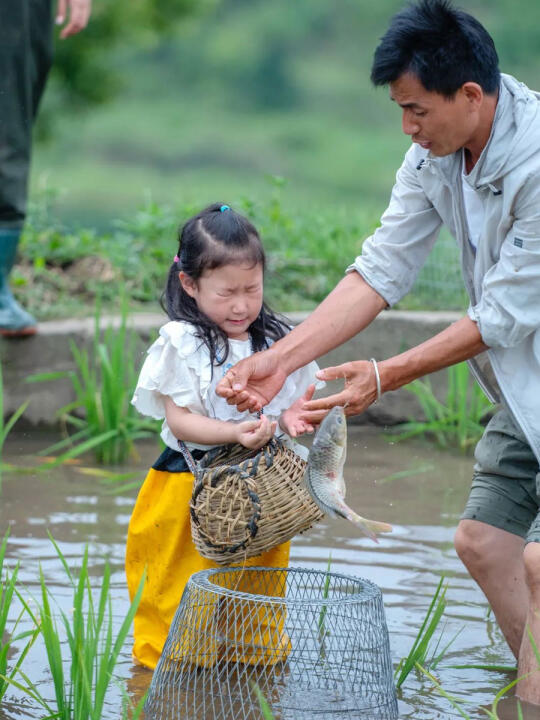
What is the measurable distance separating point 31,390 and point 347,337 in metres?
2.46

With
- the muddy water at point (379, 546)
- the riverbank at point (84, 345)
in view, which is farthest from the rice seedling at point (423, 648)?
the riverbank at point (84, 345)

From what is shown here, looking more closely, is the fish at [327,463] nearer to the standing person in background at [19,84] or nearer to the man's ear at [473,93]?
the man's ear at [473,93]

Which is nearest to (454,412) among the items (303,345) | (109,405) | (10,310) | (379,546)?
(379,546)

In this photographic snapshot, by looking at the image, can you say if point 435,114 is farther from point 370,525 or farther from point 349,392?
point 370,525

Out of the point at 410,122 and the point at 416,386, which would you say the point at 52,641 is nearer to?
the point at 410,122

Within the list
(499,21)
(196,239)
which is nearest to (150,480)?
(196,239)

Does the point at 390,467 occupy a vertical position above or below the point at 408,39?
below

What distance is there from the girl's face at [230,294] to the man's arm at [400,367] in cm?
24

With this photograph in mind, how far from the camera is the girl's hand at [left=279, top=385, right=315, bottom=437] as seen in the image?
10.1 feet

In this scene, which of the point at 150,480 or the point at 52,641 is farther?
the point at 150,480

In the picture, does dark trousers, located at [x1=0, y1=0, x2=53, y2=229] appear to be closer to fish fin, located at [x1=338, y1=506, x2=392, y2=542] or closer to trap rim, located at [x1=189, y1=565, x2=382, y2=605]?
trap rim, located at [x1=189, y1=565, x2=382, y2=605]

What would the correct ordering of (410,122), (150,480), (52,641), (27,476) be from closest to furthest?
(52,641) < (410,122) < (150,480) < (27,476)

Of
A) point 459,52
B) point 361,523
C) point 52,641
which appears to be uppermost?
point 459,52

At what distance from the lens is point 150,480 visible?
3318 mm
